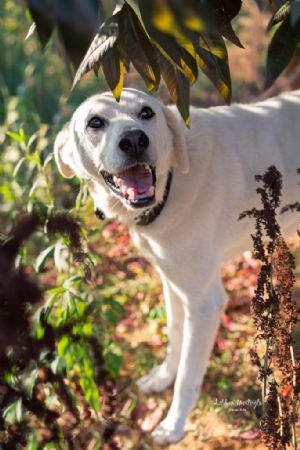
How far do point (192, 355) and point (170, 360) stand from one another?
488mm

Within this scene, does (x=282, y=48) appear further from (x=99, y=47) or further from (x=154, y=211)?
(x=154, y=211)

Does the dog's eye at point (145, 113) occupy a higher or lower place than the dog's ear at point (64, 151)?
higher

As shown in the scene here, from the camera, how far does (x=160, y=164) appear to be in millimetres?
2355

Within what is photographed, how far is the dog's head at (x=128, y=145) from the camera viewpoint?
2.20 m

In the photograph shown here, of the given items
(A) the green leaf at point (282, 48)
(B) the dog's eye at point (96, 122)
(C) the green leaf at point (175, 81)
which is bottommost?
(B) the dog's eye at point (96, 122)

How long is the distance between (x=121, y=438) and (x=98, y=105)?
4.89 feet

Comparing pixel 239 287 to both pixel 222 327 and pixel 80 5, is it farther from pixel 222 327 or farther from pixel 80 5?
pixel 80 5

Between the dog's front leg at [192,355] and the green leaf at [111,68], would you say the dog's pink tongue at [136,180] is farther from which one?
the green leaf at [111,68]

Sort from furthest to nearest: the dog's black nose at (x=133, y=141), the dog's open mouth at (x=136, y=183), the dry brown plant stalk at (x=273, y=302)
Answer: the dog's open mouth at (x=136, y=183) < the dog's black nose at (x=133, y=141) < the dry brown plant stalk at (x=273, y=302)

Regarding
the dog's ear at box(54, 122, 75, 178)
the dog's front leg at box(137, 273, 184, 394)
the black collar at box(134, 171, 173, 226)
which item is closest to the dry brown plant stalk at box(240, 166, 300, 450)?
the black collar at box(134, 171, 173, 226)

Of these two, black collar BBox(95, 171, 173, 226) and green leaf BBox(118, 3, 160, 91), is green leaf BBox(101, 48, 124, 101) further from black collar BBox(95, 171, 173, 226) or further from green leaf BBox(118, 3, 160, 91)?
black collar BBox(95, 171, 173, 226)

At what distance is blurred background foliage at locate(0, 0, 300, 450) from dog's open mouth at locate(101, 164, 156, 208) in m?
0.29

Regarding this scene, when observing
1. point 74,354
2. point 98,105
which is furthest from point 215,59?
point 74,354

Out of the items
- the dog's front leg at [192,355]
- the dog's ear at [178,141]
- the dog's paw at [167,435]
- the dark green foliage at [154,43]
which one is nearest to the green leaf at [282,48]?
the dark green foliage at [154,43]
